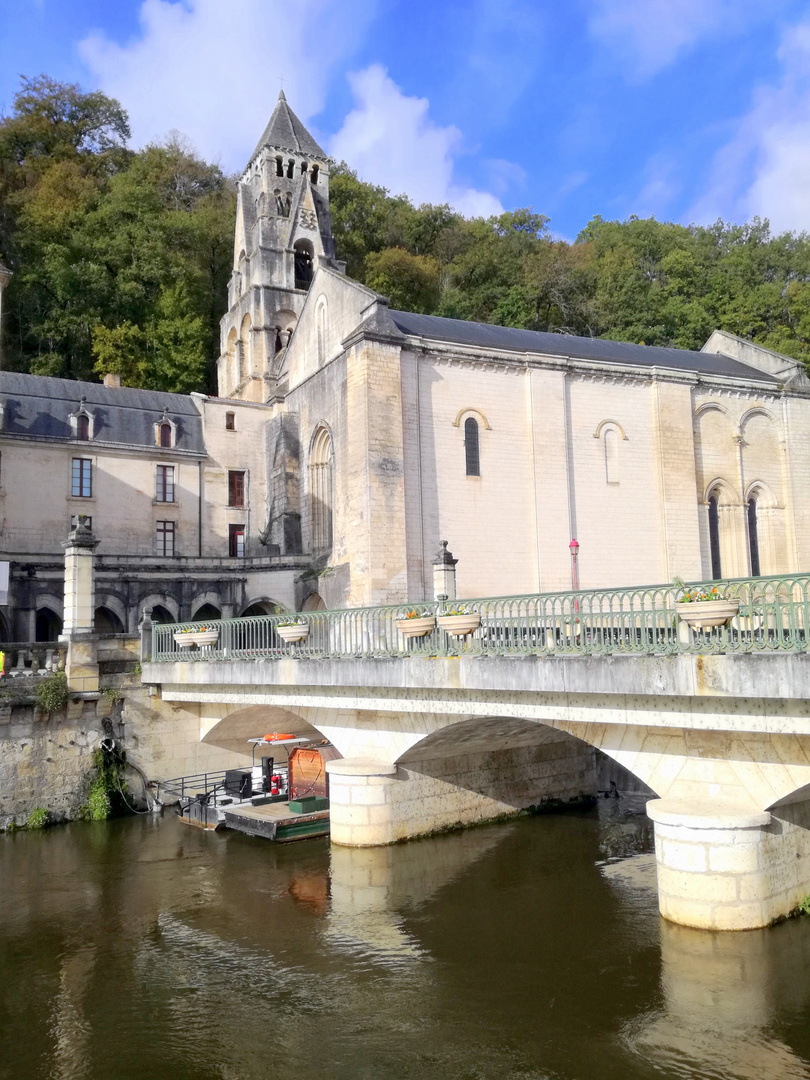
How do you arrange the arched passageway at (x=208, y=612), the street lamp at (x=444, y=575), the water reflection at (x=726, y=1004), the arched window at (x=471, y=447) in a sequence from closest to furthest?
1. the water reflection at (x=726, y=1004)
2. the street lamp at (x=444, y=575)
3. the arched window at (x=471, y=447)
4. the arched passageway at (x=208, y=612)

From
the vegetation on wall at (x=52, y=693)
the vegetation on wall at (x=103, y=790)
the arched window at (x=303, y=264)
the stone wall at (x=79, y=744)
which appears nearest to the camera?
the stone wall at (x=79, y=744)

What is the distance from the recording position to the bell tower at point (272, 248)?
42625mm

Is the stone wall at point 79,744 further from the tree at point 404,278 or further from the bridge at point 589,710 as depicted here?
the tree at point 404,278

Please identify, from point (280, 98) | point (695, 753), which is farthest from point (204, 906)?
point (280, 98)

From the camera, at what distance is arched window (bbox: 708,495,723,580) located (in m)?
34.8

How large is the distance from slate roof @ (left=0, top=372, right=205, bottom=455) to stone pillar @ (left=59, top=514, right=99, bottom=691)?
13017mm

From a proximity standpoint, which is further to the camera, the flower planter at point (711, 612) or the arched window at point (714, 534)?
the arched window at point (714, 534)

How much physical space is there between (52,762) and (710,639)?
1552cm

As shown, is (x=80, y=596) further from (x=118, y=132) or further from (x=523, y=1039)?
(x=118, y=132)

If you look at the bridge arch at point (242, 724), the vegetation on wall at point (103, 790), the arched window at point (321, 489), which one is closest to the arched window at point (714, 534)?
the arched window at point (321, 489)

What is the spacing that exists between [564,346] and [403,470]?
401 inches

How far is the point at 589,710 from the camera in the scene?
12.3m

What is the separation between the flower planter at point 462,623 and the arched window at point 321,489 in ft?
64.7

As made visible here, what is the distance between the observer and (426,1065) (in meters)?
9.57
